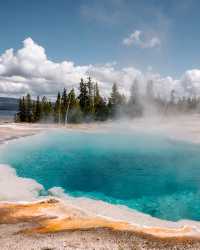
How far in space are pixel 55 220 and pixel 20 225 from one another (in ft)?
5.35

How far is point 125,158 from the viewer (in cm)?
3259

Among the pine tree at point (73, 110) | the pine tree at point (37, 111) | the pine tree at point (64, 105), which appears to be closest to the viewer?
the pine tree at point (73, 110)

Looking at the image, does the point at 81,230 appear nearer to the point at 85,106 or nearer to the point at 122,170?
the point at 122,170

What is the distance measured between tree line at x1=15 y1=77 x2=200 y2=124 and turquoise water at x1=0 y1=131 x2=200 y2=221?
114 feet

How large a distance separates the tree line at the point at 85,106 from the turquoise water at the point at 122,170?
3485 centimetres

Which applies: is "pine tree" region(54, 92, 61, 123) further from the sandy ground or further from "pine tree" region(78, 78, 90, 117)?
the sandy ground

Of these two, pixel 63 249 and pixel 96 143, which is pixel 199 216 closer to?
pixel 63 249

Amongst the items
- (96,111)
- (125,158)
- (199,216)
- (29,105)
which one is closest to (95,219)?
(199,216)

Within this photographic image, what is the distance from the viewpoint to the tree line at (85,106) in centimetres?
7931

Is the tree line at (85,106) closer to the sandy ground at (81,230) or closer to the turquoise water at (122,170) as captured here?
the turquoise water at (122,170)

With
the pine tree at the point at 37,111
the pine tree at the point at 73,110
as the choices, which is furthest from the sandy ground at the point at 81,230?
the pine tree at the point at 37,111

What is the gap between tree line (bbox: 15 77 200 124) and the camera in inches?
3123

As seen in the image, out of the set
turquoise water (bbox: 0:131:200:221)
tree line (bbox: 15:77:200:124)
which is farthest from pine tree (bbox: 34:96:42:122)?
turquoise water (bbox: 0:131:200:221)

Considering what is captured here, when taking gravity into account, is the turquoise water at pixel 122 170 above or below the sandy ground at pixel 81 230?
below
